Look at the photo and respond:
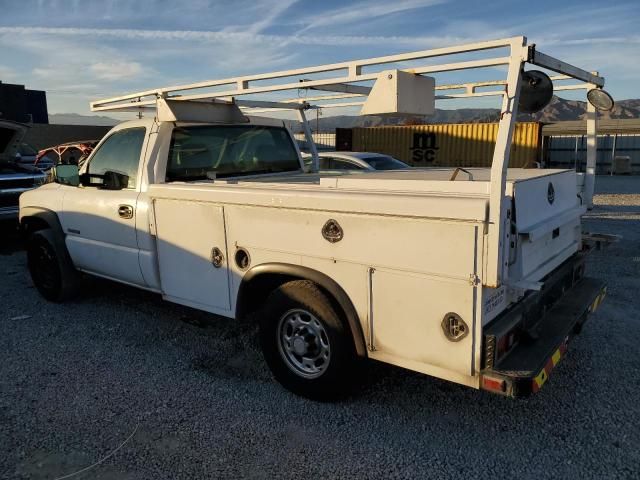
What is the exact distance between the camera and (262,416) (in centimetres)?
355

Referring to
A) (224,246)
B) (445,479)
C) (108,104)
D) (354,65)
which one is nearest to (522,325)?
(445,479)

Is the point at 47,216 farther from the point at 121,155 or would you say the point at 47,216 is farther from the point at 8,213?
the point at 8,213

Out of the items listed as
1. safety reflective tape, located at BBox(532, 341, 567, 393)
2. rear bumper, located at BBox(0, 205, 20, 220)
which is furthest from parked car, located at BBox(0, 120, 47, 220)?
safety reflective tape, located at BBox(532, 341, 567, 393)

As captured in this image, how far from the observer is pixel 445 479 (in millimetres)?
2863

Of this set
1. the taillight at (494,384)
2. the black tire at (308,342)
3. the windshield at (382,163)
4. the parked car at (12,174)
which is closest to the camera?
the taillight at (494,384)

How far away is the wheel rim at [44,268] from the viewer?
19.1 feet

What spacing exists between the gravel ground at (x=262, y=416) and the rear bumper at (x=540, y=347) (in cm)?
52

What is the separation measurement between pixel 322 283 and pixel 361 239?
1.37 ft

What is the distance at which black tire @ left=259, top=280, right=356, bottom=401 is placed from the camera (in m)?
3.37

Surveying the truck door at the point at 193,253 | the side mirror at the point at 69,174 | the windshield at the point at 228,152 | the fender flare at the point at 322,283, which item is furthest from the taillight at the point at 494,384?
the side mirror at the point at 69,174

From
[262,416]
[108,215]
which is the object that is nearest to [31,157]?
[108,215]

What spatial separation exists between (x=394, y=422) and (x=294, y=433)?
655 millimetres

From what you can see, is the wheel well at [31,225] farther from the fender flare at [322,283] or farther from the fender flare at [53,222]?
the fender flare at [322,283]

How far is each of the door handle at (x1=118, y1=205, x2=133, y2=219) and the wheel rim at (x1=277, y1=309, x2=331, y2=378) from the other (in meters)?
1.83
